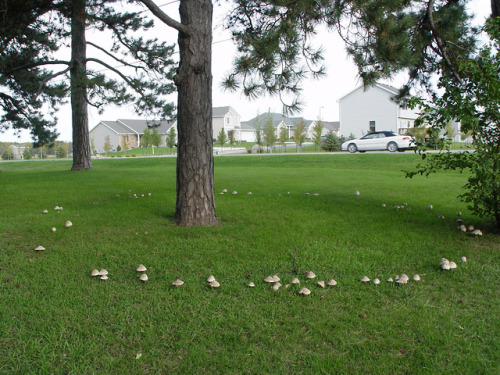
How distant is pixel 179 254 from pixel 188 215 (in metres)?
1.03

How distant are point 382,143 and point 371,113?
1590cm

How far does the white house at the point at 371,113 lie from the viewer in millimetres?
36312

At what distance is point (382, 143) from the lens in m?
23.0

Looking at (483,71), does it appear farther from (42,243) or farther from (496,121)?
(42,243)

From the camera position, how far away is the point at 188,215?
481 centimetres

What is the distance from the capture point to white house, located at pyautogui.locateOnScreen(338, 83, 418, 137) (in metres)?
36.3

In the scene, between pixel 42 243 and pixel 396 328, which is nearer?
pixel 396 328

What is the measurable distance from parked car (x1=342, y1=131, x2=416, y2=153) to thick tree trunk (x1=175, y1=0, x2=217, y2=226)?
62.4ft

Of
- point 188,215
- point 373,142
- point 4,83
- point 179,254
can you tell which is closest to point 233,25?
point 188,215

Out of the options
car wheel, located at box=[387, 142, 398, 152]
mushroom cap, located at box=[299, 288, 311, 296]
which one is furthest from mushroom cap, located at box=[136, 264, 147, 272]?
car wheel, located at box=[387, 142, 398, 152]

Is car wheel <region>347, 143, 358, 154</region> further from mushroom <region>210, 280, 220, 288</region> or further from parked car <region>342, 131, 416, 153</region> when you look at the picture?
mushroom <region>210, 280, 220, 288</region>

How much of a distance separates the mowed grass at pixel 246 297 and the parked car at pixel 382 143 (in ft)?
59.2

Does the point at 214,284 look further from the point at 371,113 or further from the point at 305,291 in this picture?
the point at 371,113

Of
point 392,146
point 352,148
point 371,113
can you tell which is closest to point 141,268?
point 392,146
